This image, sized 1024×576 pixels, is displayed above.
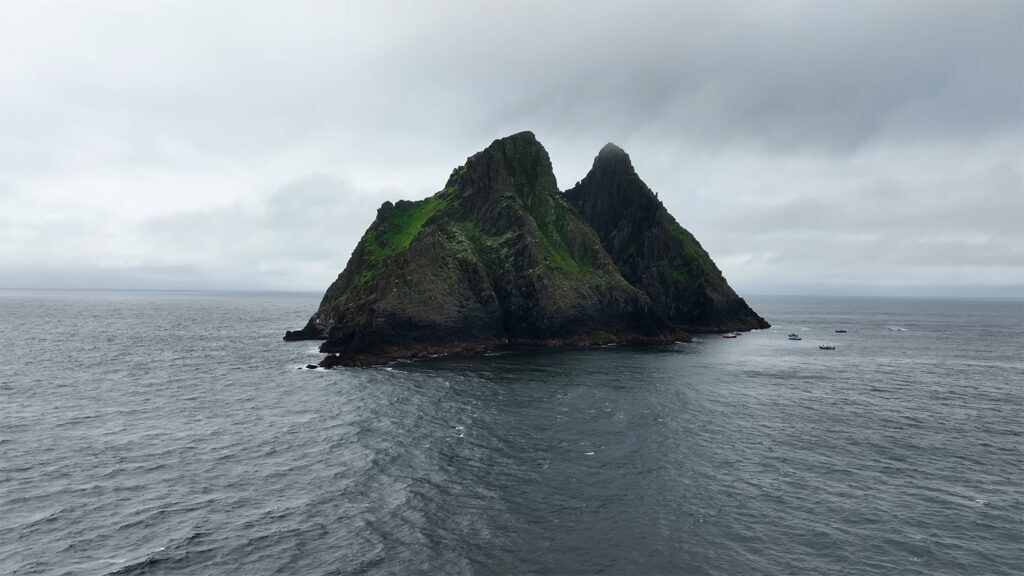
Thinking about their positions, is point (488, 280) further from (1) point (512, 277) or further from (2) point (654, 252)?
(2) point (654, 252)

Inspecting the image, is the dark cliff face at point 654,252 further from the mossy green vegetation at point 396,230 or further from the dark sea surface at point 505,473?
the dark sea surface at point 505,473

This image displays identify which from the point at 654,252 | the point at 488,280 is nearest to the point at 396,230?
the point at 488,280

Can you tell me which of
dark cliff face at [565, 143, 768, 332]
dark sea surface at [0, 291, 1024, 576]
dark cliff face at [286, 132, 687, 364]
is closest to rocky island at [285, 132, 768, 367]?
dark cliff face at [286, 132, 687, 364]

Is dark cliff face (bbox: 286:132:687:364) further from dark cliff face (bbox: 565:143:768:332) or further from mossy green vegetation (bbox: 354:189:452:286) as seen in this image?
dark cliff face (bbox: 565:143:768:332)

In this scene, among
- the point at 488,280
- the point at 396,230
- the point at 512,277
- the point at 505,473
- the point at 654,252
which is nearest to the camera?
the point at 505,473

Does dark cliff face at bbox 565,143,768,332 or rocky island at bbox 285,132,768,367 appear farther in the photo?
dark cliff face at bbox 565,143,768,332

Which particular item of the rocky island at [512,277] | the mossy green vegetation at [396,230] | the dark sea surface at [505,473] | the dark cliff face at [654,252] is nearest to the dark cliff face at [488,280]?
the rocky island at [512,277]

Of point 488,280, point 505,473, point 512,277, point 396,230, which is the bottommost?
point 505,473
